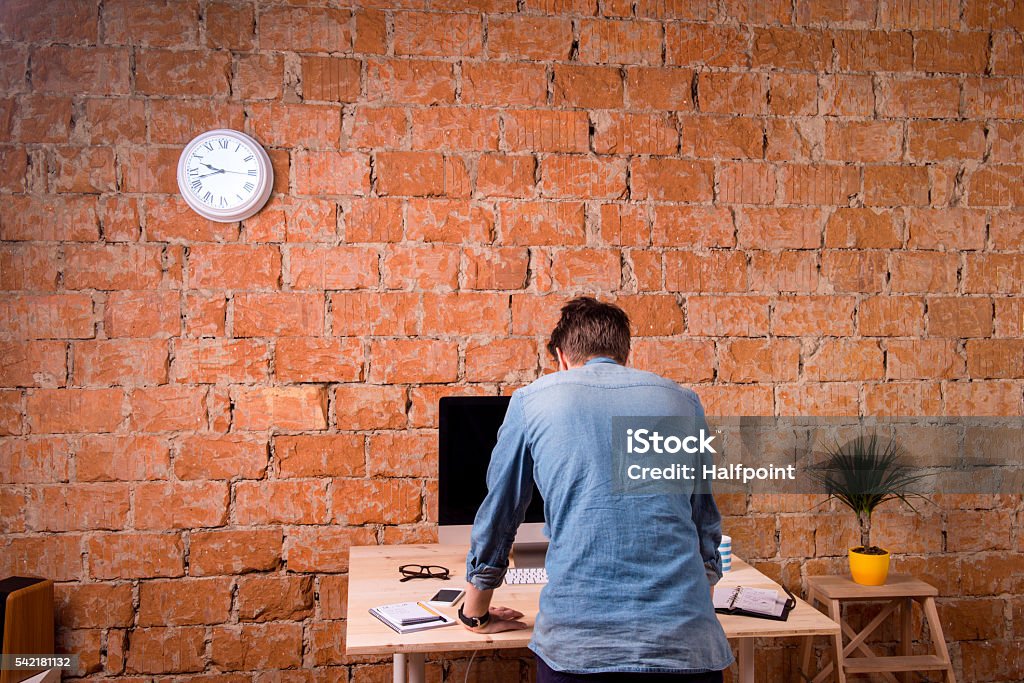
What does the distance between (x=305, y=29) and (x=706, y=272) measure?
156 centimetres

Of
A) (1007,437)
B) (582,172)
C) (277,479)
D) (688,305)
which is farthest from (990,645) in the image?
(277,479)

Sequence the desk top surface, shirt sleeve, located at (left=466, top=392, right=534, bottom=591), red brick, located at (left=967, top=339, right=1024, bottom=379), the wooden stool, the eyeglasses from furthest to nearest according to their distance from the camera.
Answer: red brick, located at (left=967, top=339, right=1024, bottom=379)
the wooden stool
the eyeglasses
the desk top surface
shirt sleeve, located at (left=466, top=392, right=534, bottom=591)

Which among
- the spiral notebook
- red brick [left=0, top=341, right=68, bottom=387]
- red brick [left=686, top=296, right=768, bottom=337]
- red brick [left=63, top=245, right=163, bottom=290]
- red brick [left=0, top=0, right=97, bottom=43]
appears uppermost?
red brick [left=0, top=0, right=97, bottom=43]

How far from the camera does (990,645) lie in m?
2.92

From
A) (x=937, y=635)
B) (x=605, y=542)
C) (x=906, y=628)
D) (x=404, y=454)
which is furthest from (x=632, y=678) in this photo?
(x=906, y=628)

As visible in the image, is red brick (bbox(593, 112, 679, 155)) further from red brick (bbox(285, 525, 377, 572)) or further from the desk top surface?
red brick (bbox(285, 525, 377, 572))

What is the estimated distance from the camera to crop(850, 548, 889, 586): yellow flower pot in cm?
264

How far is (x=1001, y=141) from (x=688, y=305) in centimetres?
132

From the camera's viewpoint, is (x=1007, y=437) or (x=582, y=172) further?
(x=1007, y=437)

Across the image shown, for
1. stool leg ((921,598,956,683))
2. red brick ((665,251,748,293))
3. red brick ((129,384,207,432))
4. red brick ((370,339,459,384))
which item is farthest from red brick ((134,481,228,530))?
stool leg ((921,598,956,683))

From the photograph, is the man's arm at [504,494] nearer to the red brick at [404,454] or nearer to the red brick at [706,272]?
the red brick at [404,454]

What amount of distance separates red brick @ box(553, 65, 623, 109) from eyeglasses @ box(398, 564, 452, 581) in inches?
61.4

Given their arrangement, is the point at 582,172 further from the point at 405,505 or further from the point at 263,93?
the point at 405,505

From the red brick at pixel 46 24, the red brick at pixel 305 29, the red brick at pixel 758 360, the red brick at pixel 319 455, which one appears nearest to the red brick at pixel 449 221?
the red brick at pixel 305 29
